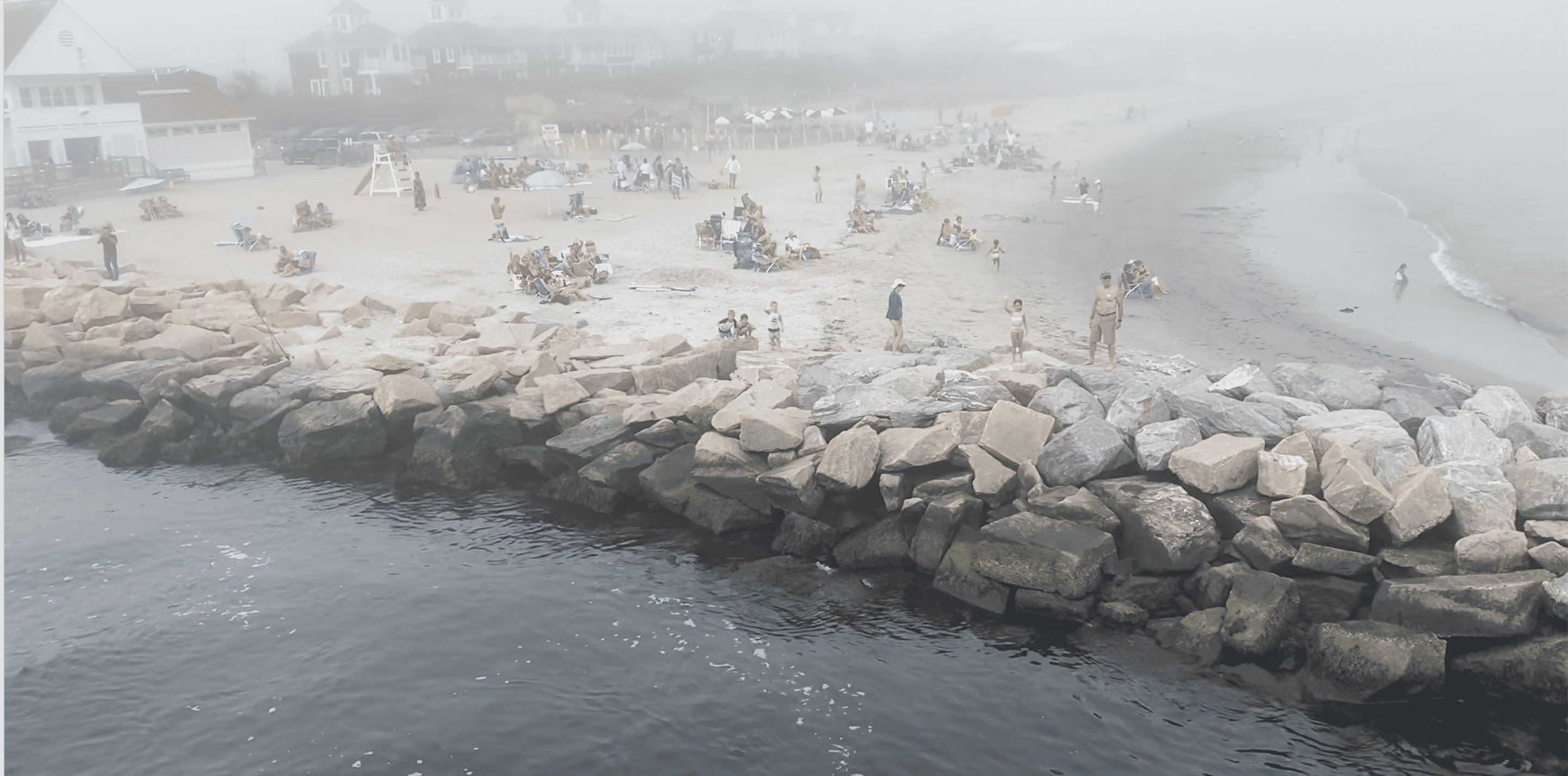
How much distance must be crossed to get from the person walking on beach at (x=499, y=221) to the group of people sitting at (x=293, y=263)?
6.33 meters

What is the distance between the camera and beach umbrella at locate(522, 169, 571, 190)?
3825 cm

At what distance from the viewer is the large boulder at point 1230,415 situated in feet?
55.5

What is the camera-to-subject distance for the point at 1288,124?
308 ft

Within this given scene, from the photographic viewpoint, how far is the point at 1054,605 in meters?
15.1

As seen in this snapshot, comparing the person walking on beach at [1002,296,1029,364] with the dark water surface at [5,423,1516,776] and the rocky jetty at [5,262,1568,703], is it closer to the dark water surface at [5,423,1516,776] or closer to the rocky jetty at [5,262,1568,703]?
the rocky jetty at [5,262,1568,703]

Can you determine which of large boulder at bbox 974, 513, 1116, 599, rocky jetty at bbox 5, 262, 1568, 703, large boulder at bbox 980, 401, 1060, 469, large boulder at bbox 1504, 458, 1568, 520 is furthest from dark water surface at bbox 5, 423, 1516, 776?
large boulder at bbox 1504, 458, 1568, 520

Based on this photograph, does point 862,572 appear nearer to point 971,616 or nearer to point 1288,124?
point 971,616

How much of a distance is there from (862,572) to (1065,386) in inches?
226

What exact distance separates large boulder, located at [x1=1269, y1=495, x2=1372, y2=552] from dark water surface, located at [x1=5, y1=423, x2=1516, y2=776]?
8.98ft

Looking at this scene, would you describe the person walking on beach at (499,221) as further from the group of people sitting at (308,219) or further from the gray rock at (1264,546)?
the gray rock at (1264,546)

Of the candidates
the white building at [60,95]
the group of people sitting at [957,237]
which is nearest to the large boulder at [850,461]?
the group of people sitting at [957,237]

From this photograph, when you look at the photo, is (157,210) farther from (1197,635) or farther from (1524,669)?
(1524,669)

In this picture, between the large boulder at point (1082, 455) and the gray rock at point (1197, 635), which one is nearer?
the gray rock at point (1197, 635)

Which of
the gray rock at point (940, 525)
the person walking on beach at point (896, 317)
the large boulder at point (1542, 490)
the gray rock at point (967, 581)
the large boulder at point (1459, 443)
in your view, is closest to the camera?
the large boulder at point (1542, 490)
